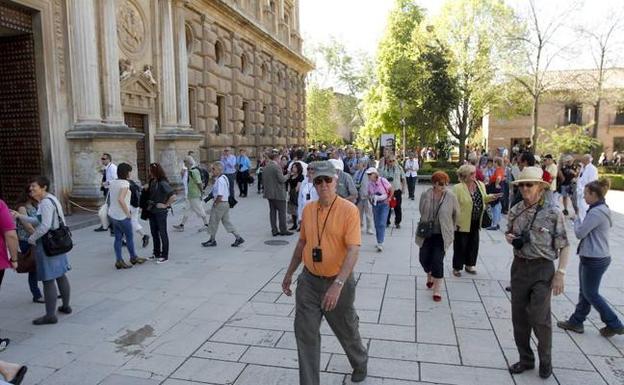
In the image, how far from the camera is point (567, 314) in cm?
546

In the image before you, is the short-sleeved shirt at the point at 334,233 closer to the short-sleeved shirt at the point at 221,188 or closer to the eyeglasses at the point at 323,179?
the eyeglasses at the point at 323,179

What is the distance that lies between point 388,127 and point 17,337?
106ft

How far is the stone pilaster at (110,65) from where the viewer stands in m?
12.4

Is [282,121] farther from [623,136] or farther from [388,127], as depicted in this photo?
[623,136]

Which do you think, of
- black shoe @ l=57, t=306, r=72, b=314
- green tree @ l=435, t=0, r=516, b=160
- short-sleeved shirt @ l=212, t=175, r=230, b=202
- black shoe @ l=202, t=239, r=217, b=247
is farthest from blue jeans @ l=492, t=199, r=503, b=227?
green tree @ l=435, t=0, r=516, b=160

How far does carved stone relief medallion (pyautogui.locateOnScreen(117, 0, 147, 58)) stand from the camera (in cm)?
1363

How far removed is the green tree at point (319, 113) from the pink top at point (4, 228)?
139ft

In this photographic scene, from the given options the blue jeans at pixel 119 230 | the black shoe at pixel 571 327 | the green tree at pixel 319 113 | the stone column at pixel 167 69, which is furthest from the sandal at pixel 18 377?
the green tree at pixel 319 113

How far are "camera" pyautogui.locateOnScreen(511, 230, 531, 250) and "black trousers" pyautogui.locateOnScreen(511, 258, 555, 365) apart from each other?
14 centimetres

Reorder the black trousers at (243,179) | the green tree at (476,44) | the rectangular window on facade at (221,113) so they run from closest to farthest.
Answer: the black trousers at (243,179), the rectangular window on facade at (221,113), the green tree at (476,44)

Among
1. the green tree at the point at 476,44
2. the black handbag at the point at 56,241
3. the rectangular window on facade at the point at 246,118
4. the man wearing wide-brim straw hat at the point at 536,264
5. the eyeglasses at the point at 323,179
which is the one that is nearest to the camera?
the eyeglasses at the point at 323,179

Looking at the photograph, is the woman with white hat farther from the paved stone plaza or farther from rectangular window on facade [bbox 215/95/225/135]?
rectangular window on facade [bbox 215/95/225/135]

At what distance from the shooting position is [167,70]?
15.7 m

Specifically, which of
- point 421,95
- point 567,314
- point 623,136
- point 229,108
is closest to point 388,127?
point 421,95
